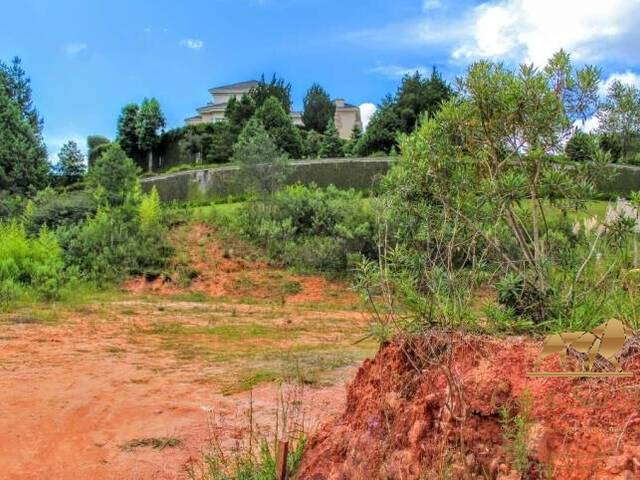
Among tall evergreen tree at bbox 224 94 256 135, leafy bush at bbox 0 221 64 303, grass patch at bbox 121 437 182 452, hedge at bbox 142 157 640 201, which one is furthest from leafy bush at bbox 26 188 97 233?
tall evergreen tree at bbox 224 94 256 135

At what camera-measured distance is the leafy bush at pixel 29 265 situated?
12.4m

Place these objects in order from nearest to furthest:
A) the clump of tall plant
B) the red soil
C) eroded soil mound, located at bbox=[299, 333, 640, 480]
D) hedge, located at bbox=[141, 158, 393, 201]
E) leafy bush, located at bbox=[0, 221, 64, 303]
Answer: eroded soil mound, located at bbox=[299, 333, 640, 480]
the clump of tall plant
the red soil
leafy bush, located at bbox=[0, 221, 64, 303]
hedge, located at bbox=[141, 158, 393, 201]

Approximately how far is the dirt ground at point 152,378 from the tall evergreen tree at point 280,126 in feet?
68.4

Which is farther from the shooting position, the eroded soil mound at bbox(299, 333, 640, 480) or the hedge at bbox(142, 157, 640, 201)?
the hedge at bbox(142, 157, 640, 201)

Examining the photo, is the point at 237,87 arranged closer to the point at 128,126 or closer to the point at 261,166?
the point at 128,126

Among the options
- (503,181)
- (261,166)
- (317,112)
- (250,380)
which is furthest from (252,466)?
(317,112)

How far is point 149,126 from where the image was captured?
3722 centimetres

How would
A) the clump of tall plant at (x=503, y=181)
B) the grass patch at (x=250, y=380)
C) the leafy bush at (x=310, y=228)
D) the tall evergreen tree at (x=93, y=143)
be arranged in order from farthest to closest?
the tall evergreen tree at (x=93, y=143), the leafy bush at (x=310, y=228), the grass patch at (x=250, y=380), the clump of tall plant at (x=503, y=181)

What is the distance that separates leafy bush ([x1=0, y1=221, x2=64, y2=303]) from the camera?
40.8ft

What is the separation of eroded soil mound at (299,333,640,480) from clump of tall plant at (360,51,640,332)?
0.60 meters

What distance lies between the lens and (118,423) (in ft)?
16.3

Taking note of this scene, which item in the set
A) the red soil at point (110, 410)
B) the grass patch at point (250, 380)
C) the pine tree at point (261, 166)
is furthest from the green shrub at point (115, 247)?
the grass patch at point (250, 380)

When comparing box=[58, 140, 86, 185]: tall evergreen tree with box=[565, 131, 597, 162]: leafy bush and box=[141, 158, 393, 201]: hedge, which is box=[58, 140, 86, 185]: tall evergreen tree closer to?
box=[141, 158, 393, 201]: hedge

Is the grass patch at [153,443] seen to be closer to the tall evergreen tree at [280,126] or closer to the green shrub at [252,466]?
the green shrub at [252,466]
